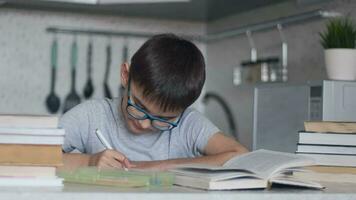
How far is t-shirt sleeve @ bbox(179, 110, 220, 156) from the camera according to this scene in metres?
1.97

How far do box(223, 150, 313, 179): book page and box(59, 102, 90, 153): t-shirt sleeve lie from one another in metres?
0.64

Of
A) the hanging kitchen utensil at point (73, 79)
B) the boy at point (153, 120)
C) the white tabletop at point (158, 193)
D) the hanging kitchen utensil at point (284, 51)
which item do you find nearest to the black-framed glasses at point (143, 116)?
the boy at point (153, 120)

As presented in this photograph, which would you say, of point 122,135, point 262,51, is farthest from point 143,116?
point 262,51

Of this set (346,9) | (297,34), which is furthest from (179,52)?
(297,34)

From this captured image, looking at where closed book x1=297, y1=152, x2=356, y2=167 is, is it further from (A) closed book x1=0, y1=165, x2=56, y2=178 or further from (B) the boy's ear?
(A) closed book x1=0, y1=165, x2=56, y2=178

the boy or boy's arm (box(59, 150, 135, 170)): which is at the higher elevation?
the boy

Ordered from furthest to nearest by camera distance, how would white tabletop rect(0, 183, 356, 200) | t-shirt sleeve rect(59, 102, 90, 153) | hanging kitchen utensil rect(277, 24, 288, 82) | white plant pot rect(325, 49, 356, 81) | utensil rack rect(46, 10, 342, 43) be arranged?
hanging kitchen utensil rect(277, 24, 288, 82)
utensil rack rect(46, 10, 342, 43)
white plant pot rect(325, 49, 356, 81)
t-shirt sleeve rect(59, 102, 90, 153)
white tabletop rect(0, 183, 356, 200)

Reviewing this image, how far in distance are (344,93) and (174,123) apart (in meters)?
0.66

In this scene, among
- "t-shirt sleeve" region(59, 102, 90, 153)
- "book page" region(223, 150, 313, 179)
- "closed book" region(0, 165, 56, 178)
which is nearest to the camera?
"closed book" region(0, 165, 56, 178)

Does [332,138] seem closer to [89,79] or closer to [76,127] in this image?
[76,127]

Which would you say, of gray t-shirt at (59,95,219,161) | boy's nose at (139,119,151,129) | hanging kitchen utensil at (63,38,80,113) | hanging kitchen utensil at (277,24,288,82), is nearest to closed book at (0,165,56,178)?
boy's nose at (139,119,151,129)

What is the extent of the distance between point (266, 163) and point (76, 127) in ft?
2.41

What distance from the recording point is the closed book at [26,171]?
1.12m

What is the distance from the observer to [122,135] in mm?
1929
